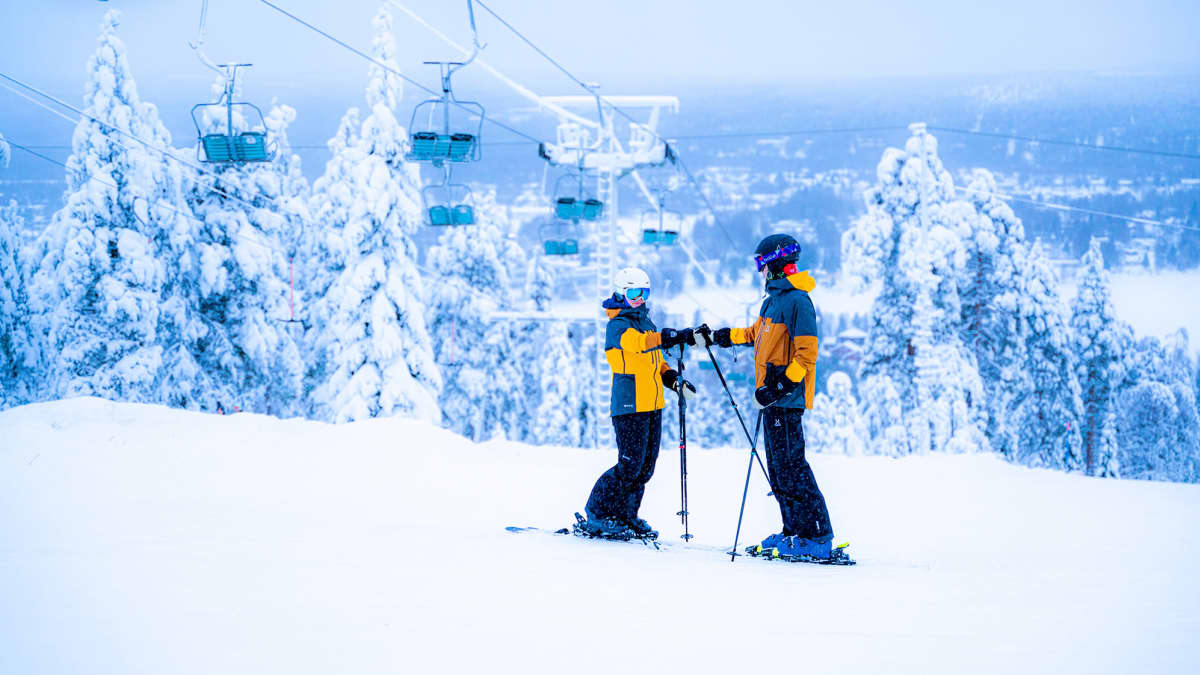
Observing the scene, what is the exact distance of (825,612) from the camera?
4.36m

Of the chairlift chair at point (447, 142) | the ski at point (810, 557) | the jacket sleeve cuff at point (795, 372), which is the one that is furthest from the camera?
the chairlift chair at point (447, 142)

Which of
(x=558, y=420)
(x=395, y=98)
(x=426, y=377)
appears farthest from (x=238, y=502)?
(x=558, y=420)

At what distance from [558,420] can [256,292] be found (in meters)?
11.9

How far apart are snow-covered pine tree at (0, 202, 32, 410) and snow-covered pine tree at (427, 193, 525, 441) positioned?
42.6 ft

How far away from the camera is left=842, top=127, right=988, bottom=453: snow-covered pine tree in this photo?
23.2m

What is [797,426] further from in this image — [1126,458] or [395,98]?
[1126,458]

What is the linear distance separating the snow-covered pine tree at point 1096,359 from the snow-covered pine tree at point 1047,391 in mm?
568

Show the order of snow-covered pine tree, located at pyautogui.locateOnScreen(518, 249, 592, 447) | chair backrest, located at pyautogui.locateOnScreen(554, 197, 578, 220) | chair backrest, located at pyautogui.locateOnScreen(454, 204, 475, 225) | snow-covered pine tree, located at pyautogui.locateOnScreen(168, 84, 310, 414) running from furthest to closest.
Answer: snow-covered pine tree, located at pyautogui.locateOnScreen(518, 249, 592, 447)
snow-covered pine tree, located at pyautogui.locateOnScreen(168, 84, 310, 414)
chair backrest, located at pyautogui.locateOnScreen(454, 204, 475, 225)
chair backrest, located at pyautogui.locateOnScreen(554, 197, 578, 220)

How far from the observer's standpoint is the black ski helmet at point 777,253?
597 cm

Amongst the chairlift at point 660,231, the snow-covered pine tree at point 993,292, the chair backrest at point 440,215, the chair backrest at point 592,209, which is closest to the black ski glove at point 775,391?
the chair backrest at point 592,209

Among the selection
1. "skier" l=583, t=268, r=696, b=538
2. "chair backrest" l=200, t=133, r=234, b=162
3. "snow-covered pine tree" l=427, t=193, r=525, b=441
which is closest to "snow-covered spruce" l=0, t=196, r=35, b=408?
"snow-covered pine tree" l=427, t=193, r=525, b=441

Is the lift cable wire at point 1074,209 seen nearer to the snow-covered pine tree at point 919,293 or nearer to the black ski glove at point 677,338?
the snow-covered pine tree at point 919,293

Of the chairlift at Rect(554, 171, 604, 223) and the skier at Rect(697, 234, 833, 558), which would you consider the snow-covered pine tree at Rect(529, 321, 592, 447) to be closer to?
the chairlift at Rect(554, 171, 604, 223)

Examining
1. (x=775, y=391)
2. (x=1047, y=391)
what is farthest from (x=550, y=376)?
(x=775, y=391)
